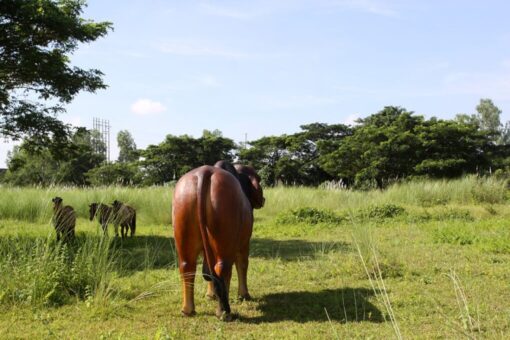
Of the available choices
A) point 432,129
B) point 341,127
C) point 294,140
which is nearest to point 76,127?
point 432,129

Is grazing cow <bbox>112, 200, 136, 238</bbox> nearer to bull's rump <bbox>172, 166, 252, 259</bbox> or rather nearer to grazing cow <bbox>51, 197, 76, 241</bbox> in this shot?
grazing cow <bbox>51, 197, 76, 241</bbox>

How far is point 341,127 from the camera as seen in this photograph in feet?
113

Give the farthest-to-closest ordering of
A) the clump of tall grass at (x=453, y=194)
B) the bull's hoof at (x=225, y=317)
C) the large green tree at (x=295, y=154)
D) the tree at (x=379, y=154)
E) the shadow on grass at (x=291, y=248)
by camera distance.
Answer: the large green tree at (x=295, y=154)
the tree at (x=379, y=154)
the clump of tall grass at (x=453, y=194)
the shadow on grass at (x=291, y=248)
the bull's hoof at (x=225, y=317)

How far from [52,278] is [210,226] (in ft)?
5.65

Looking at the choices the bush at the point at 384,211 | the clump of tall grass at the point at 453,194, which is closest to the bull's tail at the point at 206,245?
the bush at the point at 384,211

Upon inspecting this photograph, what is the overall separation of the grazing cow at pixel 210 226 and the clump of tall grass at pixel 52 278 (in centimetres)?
81

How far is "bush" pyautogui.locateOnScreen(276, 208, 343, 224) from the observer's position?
35.8ft

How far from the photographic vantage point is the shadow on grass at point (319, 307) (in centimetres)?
405

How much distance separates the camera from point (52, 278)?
448 centimetres

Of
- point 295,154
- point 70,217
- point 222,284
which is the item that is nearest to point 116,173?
point 295,154

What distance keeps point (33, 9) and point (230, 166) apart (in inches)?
189

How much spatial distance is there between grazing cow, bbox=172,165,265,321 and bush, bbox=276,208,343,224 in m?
6.89

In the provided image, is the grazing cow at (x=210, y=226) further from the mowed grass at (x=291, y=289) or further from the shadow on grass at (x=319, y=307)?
the shadow on grass at (x=319, y=307)

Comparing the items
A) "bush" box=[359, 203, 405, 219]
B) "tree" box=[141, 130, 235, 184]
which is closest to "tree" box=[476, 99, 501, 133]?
"tree" box=[141, 130, 235, 184]
